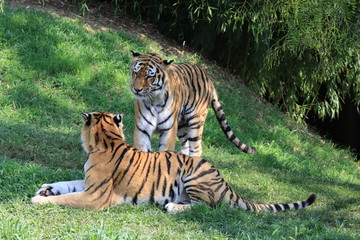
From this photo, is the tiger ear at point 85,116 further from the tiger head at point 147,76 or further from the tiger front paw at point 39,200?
the tiger head at point 147,76

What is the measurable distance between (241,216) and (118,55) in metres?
6.08

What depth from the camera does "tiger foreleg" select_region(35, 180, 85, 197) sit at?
15.5 ft

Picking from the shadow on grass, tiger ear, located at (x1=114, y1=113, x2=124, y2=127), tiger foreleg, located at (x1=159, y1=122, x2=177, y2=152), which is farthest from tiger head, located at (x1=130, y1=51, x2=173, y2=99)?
the shadow on grass

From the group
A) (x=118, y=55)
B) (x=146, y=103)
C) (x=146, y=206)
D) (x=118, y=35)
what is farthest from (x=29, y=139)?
(x=118, y=35)

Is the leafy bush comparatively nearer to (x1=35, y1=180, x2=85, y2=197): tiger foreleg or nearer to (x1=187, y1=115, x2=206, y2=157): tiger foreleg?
(x1=187, y1=115, x2=206, y2=157): tiger foreleg

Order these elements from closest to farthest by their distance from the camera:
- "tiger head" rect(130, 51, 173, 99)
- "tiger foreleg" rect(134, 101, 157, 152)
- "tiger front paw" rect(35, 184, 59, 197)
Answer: "tiger front paw" rect(35, 184, 59, 197) < "tiger head" rect(130, 51, 173, 99) < "tiger foreleg" rect(134, 101, 157, 152)

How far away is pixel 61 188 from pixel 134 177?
2.00 ft

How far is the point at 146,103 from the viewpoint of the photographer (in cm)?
591

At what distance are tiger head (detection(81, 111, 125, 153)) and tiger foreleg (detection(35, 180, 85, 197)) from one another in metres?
0.29

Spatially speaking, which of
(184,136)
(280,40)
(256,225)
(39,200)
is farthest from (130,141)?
(280,40)

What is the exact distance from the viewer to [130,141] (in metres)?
7.65

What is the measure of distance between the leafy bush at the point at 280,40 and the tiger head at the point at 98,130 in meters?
4.64

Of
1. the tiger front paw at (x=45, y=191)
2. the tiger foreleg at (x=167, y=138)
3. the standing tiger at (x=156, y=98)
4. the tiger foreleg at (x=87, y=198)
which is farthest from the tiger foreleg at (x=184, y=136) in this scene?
the tiger front paw at (x=45, y=191)

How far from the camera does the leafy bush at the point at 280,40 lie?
29.2 feet
